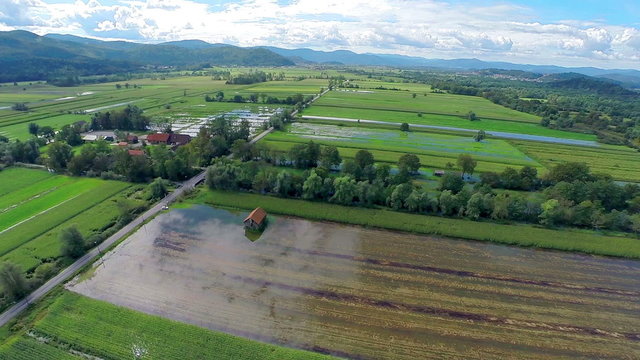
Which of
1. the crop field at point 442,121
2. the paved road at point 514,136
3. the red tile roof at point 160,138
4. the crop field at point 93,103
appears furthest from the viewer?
the crop field at point 442,121

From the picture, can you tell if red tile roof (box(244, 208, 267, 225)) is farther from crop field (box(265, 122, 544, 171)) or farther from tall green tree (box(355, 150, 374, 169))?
crop field (box(265, 122, 544, 171))

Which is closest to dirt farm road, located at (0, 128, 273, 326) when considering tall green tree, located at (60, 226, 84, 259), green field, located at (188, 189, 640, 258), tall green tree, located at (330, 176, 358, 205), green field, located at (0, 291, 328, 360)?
tall green tree, located at (60, 226, 84, 259)

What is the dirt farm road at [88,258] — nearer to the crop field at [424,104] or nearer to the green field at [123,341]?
the green field at [123,341]

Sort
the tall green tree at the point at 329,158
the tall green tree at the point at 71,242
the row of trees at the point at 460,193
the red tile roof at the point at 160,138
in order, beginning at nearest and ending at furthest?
1. the tall green tree at the point at 71,242
2. the row of trees at the point at 460,193
3. the tall green tree at the point at 329,158
4. the red tile roof at the point at 160,138

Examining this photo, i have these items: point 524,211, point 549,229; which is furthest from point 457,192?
point 549,229

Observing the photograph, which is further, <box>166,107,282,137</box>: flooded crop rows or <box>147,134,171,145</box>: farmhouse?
<box>166,107,282,137</box>: flooded crop rows

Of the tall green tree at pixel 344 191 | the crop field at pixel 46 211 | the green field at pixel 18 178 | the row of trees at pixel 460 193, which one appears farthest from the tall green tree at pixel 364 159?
the green field at pixel 18 178

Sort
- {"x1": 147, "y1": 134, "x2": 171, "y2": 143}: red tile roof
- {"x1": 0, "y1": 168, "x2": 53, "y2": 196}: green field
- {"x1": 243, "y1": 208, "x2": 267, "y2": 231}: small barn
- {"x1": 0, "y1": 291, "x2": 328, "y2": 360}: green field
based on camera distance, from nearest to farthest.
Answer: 1. {"x1": 0, "y1": 291, "x2": 328, "y2": 360}: green field
2. {"x1": 243, "y1": 208, "x2": 267, "y2": 231}: small barn
3. {"x1": 0, "y1": 168, "x2": 53, "y2": 196}: green field
4. {"x1": 147, "y1": 134, "x2": 171, "y2": 143}: red tile roof
